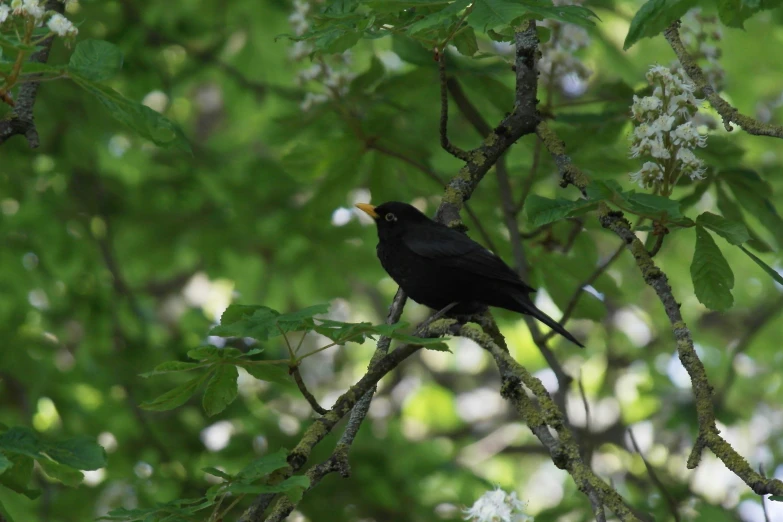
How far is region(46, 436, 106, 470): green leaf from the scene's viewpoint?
2869 mm

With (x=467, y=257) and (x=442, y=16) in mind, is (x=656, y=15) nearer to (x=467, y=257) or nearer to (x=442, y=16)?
(x=442, y=16)

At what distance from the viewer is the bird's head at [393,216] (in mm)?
4984

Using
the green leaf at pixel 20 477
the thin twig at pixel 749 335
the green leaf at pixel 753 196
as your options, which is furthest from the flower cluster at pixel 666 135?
the thin twig at pixel 749 335

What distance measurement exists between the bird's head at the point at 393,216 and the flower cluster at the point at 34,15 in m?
2.40

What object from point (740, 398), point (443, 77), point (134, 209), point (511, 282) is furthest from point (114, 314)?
point (740, 398)

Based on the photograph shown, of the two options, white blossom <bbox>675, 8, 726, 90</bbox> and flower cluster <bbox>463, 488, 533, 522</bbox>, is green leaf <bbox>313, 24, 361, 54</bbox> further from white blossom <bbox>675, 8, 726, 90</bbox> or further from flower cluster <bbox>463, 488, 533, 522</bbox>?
white blossom <bbox>675, 8, 726, 90</bbox>

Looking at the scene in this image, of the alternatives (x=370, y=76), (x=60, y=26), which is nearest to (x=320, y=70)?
(x=370, y=76)

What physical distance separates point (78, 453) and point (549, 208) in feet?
5.67

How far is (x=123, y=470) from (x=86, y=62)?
4.55m

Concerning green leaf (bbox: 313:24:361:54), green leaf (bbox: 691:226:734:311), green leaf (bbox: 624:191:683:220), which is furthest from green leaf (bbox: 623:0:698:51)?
green leaf (bbox: 313:24:361:54)

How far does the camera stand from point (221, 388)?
2695 millimetres

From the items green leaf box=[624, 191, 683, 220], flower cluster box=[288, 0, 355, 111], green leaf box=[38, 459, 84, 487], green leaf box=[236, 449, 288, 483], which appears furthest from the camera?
flower cluster box=[288, 0, 355, 111]

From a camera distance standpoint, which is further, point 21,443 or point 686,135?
point 686,135

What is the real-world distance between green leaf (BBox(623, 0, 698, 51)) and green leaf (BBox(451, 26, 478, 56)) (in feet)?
2.63
